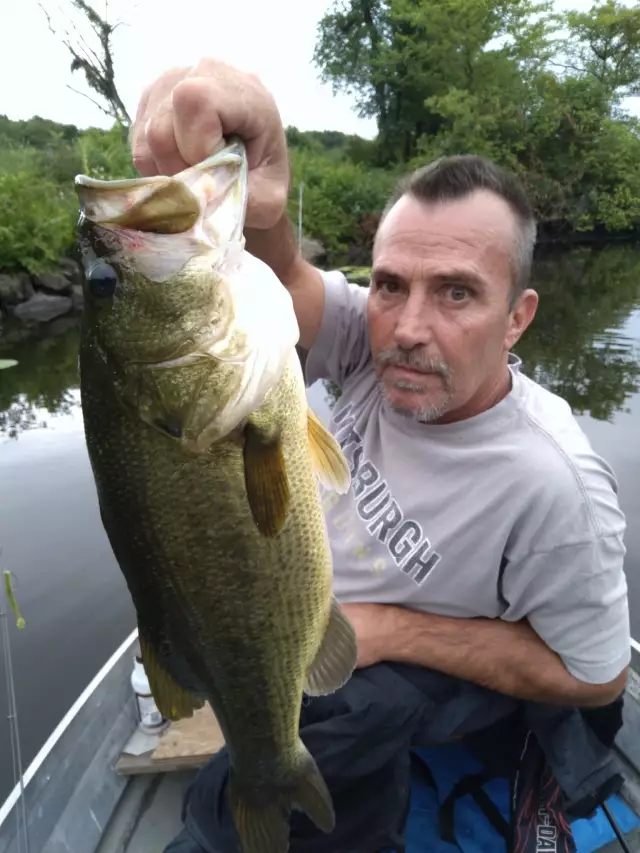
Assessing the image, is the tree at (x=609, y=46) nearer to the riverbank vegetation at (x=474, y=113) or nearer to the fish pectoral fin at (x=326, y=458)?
the riverbank vegetation at (x=474, y=113)

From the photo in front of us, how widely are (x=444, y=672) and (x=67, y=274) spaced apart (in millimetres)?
17202

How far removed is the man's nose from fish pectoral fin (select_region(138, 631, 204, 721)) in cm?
111

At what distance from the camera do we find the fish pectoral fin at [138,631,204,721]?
4.82 ft

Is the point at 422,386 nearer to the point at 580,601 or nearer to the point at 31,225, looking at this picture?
the point at 580,601

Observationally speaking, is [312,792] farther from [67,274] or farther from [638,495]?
[67,274]

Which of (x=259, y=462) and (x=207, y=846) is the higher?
(x=259, y=462)

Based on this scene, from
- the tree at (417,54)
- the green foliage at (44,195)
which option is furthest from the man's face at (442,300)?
the tree at (417,54)

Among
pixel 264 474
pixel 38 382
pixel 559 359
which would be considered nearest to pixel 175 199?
pixel 264 474

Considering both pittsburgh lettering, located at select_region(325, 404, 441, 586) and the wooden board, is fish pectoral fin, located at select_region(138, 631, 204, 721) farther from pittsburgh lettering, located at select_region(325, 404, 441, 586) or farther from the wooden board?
the wooden board

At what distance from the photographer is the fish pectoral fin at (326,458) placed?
148 centimetres

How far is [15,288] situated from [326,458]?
16.2 meters

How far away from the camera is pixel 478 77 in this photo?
28.8m

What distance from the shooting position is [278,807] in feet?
5.15

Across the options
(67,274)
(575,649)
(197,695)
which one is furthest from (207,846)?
(67,274)
